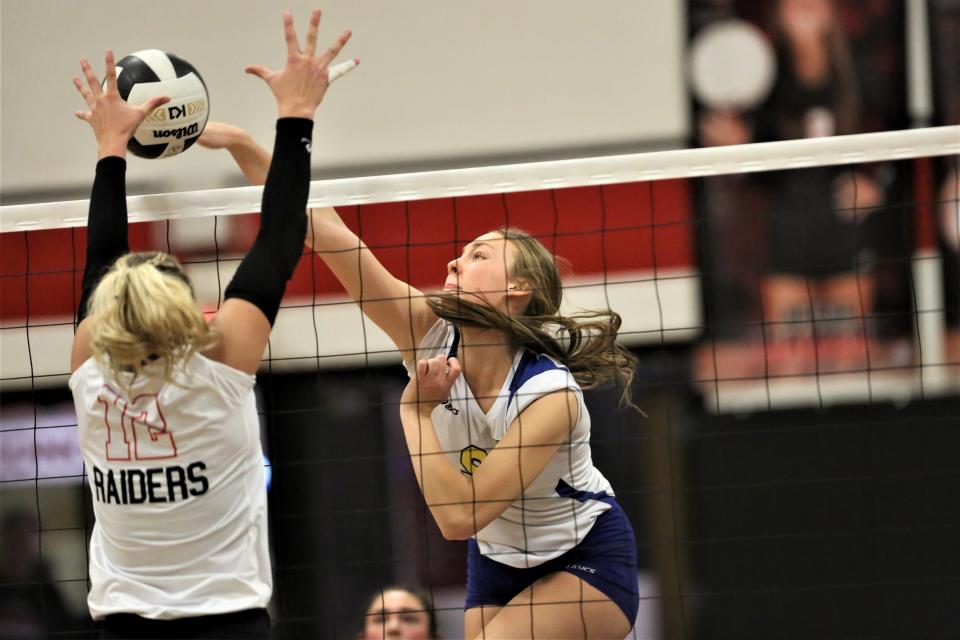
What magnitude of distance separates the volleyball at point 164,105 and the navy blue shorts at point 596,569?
1551 millimetres

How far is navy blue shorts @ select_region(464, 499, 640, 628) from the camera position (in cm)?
330

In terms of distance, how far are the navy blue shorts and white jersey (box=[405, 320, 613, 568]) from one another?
0.04m

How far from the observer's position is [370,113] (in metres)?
7.40

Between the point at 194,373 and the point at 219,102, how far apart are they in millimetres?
5245

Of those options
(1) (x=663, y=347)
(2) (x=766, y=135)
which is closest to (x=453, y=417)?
(1) (x=663, y=347)

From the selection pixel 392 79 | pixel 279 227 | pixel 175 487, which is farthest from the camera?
pixel 392 79

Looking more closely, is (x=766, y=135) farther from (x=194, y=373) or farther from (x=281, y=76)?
(x=194, y=373)

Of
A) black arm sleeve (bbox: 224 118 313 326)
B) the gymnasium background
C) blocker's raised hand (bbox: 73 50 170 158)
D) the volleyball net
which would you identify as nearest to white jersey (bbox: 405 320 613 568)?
black arm sleeve (bbox: 224 118 313 326)

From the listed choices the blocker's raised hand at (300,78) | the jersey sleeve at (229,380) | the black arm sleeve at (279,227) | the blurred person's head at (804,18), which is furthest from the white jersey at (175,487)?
the blurred person's head at (804,18)

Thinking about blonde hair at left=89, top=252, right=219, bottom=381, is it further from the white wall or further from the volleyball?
the white wall

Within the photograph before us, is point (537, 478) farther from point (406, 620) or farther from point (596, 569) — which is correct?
point (406, 620)

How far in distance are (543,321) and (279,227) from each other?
104 centimetres

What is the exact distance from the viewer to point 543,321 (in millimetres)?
3412

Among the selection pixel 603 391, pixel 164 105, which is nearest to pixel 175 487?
pixel 164 105
